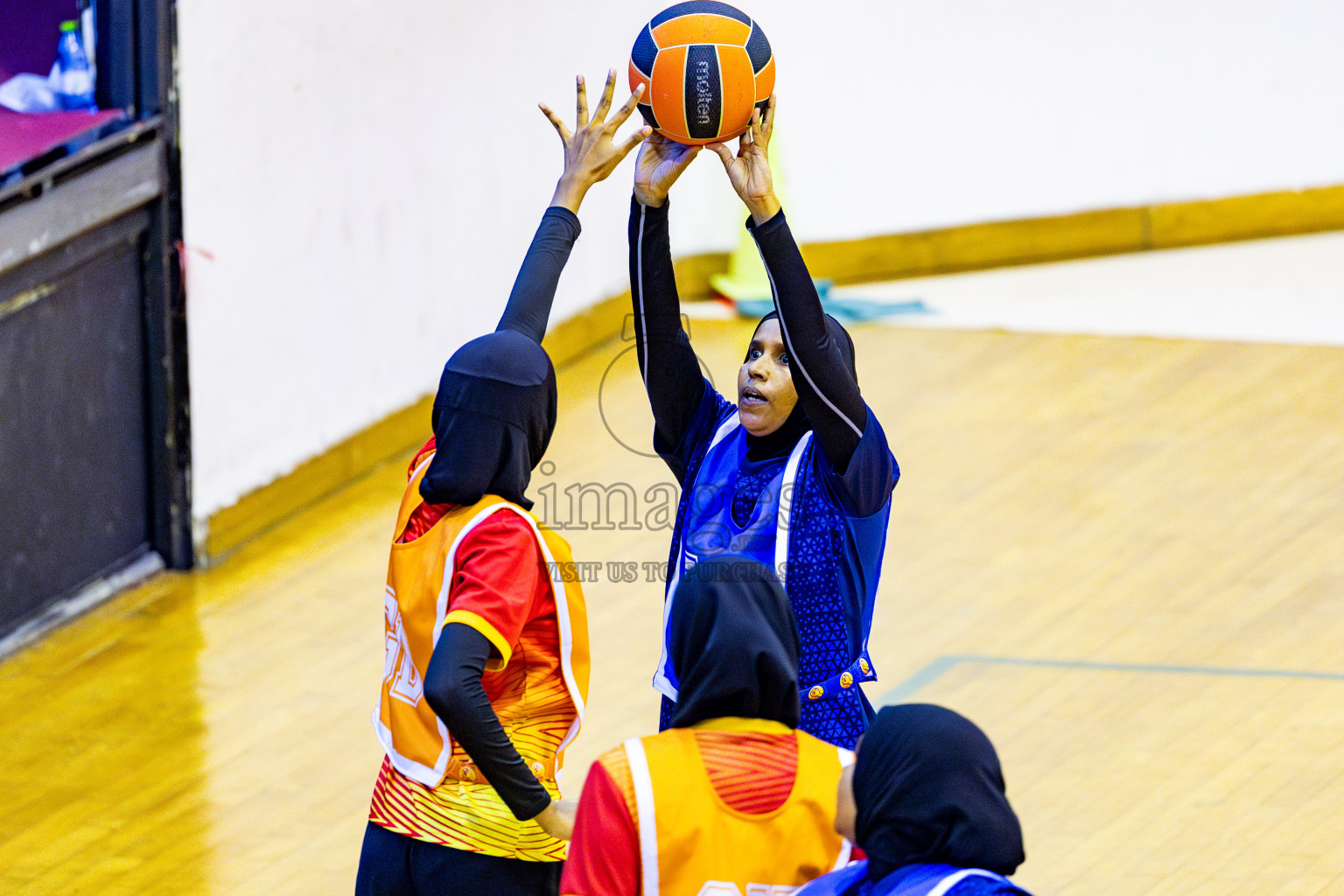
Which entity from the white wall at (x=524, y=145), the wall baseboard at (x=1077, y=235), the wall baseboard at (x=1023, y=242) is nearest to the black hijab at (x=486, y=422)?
the white wall at (x=524, y=145)

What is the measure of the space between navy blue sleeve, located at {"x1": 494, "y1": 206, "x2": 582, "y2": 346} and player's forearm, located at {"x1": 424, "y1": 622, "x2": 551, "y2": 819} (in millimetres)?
766

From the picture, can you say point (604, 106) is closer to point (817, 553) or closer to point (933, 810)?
point (817, 553)

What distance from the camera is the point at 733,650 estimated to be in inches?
98.3

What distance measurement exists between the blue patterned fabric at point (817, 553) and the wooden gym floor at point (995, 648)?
4.89 feet

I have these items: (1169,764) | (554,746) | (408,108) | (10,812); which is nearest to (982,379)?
(408,108)

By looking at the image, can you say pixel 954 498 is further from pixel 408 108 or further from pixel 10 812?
pixel 10 812

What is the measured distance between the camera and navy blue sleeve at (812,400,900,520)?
3275 mm

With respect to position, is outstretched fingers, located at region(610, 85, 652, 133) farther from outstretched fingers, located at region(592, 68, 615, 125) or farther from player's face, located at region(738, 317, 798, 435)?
player's face, located at region(738, 317, 798, 435)

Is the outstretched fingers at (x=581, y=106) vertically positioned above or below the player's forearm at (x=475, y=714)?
above

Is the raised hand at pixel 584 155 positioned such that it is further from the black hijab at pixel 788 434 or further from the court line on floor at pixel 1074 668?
the court line on floor at pixel 1074 668

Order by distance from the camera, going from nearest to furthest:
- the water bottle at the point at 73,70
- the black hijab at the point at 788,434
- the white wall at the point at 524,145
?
the black hijab at the point at 788,434, the water bottle at the point at 73,70, the white wall at the point at 524,145

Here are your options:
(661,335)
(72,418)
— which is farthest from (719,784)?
(72,418)

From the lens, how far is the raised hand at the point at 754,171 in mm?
3295

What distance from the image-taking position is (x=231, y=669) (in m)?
6.04
